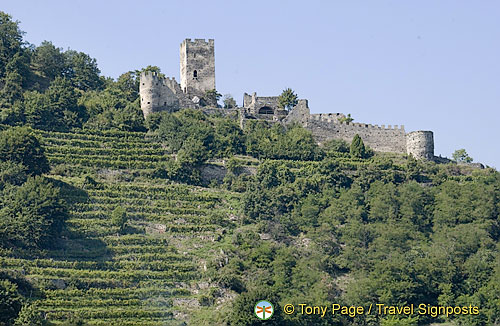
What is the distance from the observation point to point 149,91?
66438mm

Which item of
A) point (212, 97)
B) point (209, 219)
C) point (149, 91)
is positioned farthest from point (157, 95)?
point (209, 219)

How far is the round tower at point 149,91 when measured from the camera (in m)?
66.2

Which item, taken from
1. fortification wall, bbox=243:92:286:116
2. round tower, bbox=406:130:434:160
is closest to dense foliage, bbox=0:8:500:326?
round tower, bbox=406:130:434:160

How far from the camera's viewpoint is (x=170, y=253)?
53.3m

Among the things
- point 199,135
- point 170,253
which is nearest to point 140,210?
point 170,253

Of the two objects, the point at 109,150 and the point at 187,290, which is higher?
the point at 109,150

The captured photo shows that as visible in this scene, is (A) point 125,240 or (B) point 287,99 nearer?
(A) point 125,240

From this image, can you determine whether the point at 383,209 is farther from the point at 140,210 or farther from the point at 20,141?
the point at 20,141

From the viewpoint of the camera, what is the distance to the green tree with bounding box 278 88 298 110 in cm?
7062

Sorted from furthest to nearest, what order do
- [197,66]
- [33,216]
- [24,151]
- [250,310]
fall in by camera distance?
[197,66] → [24,151] → [33,216] → [250,310]

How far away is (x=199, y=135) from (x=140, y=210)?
794 centimetres

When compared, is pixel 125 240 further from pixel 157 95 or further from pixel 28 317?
pixel 157 95

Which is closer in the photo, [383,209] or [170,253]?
[170,253]

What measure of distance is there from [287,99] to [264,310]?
25641 millimetres
